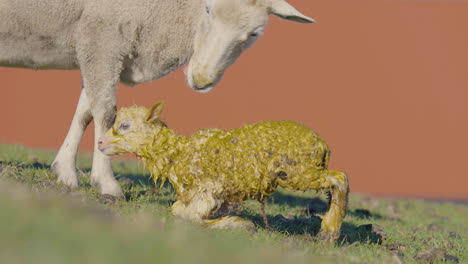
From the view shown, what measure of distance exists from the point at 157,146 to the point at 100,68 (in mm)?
1199

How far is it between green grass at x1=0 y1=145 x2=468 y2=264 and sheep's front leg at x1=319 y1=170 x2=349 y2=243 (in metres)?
0.10

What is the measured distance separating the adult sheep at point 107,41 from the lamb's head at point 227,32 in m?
0.01

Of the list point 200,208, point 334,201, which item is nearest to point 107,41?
point 200,208

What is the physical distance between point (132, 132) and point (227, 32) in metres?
1.10

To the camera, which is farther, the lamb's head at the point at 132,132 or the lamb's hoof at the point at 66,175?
the lamb's hoof at the point at 66,175

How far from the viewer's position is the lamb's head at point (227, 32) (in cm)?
476

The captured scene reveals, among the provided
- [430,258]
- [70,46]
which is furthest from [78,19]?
[430,258]

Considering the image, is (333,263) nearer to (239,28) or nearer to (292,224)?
(292,224)

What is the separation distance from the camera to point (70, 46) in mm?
5309

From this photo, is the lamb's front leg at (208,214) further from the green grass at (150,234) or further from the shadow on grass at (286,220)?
the shadow on grass at (286,220)

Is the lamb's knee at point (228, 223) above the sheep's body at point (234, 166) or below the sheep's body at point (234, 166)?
below

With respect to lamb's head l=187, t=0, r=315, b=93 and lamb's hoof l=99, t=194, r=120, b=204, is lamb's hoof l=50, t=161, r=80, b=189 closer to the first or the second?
lamb's hoof l=99, t=194, r=120, b=204

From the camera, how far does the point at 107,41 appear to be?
202 inches

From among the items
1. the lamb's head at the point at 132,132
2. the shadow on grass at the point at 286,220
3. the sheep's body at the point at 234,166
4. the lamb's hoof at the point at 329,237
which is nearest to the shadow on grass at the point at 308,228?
the shadow on grass at the point at 286,220
